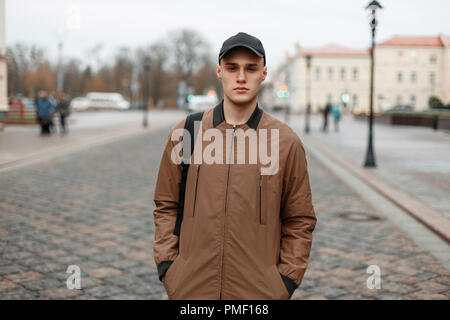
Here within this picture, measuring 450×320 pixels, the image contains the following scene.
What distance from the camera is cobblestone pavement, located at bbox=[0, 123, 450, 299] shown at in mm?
4574

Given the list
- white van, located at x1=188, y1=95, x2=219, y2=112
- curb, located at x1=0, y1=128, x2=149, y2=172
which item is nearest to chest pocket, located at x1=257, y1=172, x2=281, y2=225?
curb, located at x1=0, y1=128, x2=149, y2=172

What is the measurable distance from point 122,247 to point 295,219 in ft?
13.2

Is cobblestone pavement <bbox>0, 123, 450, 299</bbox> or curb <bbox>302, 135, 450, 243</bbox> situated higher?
curb <bbox>302, 135, 450, 243</bbox>

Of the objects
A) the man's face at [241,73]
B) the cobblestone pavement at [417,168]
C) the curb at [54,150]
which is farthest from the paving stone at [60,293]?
the curb at [54,150]

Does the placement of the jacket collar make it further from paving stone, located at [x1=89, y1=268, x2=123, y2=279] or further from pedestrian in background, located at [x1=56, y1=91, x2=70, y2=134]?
pedestrian in background, located at [x1=56, y1=91, x2=70, y2=134]

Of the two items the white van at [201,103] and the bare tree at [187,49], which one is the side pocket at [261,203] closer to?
the white van at [201,103]

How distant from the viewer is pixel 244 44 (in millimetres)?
2023

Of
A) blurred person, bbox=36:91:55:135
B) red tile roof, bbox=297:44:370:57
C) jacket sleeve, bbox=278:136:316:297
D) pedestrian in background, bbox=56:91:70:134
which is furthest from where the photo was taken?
red tile roof, bbox=297:44:370:57

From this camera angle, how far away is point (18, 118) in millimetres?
31422

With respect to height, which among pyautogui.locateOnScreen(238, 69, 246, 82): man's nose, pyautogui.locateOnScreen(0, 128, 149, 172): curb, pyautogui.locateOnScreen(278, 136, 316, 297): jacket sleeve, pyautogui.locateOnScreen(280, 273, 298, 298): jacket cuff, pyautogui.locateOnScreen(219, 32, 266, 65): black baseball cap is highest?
pyautogui.locateOnScreen(219, 32, 266, 65): black baseball cap

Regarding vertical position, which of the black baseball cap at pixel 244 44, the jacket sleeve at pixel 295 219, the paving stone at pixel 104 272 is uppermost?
the black baseball cap at pixel 244 44

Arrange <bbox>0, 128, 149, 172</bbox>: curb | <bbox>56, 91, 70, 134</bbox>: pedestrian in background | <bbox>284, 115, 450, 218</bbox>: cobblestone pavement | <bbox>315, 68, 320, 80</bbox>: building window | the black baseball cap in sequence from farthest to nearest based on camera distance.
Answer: <bbox>315, 68, 320, 80</bbox>: building window
<bbox>56, 91, 70, 134</bbox>: pedestrian in background
<bbox>0, 128, 149, 172</bbox>: curb
<bbox>284, 115, 450, 218</bbox>: cobblestone pavement
the black baseball cap

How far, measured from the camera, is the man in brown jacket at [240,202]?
2090 millimetres

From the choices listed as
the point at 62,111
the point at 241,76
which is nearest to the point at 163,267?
the point at 241,76
